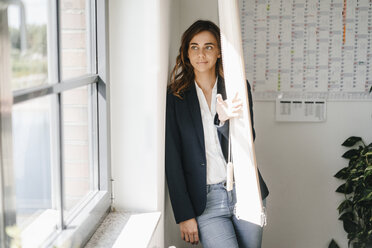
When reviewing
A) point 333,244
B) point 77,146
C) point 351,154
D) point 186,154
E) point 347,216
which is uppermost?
point 77,146

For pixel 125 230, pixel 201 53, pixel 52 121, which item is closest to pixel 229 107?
pixel 201 53

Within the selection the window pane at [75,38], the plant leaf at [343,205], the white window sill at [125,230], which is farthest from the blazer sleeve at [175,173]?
the plant leaf at [343,205]

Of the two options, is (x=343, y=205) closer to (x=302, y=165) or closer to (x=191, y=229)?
(x=302, y=165)

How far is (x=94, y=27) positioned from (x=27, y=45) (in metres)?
0.67

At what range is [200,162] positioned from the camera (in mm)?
2203

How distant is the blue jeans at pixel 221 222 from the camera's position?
7.20 feet

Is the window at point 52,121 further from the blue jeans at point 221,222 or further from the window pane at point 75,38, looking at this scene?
the blue jeans at point 221,222

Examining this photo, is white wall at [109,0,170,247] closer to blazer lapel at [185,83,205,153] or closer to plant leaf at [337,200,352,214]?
blazer lapel at [185,83,205,153]

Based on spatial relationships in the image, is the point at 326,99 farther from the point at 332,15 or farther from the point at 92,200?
the point at 92,200

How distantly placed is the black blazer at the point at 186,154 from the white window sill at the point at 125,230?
244 millimetres

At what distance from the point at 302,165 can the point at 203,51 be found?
121cm

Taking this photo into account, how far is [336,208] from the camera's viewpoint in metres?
3.02

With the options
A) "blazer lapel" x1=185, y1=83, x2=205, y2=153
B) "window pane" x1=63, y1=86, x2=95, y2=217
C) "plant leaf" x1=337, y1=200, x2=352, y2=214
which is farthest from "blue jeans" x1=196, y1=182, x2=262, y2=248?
"plant leaf" x1=337, y1=200, x2=352, y2=214

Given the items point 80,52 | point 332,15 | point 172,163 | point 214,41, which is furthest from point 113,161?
point 332,15
